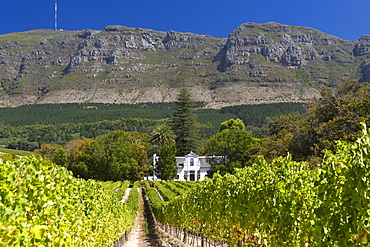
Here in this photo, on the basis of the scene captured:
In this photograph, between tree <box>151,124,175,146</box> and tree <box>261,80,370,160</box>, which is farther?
tree <box>151,124,175,146</box>

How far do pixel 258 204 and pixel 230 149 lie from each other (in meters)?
43.8

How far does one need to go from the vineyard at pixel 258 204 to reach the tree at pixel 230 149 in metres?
38.4

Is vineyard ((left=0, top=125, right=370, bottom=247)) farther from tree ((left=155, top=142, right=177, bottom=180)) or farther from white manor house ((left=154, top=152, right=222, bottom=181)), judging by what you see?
white manor house ((left=154, top=152, right=222, bottom=181))

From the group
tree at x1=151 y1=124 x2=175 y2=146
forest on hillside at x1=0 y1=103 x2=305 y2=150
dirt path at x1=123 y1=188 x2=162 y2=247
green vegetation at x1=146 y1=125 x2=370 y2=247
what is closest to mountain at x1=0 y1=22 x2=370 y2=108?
forest on hillside at x1=0 y1=103 x2=305 y2=150

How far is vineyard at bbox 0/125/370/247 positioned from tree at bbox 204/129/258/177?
3845cm

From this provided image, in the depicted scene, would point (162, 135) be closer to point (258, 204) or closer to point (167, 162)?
point (167, 162)

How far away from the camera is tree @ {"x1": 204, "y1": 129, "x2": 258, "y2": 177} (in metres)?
49.4

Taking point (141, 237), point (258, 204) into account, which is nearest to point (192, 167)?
point (141, 237)

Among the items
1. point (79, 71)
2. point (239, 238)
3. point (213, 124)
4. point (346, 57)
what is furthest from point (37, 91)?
point (239, 238)

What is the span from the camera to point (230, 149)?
5038 cm

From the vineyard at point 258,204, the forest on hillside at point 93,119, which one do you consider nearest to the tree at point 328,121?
the vineyard at point 258,204

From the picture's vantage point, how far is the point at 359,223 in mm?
2834

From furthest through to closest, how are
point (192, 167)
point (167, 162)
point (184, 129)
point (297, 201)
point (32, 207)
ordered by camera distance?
1. point (184, 129)
2. point (192, 167)
3. point (167, 162)
4. point (297, 201)
5. point (32, 207)

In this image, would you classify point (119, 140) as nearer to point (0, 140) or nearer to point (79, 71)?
point (0, 140)
